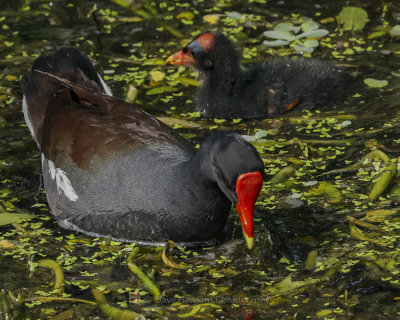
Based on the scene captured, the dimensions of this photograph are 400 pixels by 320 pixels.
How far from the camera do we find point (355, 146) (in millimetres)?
5848

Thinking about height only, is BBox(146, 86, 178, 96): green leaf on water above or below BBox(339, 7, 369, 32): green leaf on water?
below

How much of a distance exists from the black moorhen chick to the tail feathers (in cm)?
81

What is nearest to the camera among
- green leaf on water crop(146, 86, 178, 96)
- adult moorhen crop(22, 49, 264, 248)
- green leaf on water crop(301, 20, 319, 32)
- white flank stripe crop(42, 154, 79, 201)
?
adult moorhen crop(22, 49, 264, 248)

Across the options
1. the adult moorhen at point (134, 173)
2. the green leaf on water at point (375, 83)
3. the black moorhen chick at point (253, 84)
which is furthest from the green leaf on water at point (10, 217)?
the green leaf on water at point (375, 83)

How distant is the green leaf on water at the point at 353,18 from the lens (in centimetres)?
719

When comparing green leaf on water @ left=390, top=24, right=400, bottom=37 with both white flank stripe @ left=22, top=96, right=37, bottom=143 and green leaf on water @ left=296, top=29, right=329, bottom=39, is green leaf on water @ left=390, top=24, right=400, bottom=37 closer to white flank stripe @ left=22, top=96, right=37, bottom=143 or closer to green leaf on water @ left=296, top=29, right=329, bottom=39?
green leaf on water @ left=296, top=29, right=329, bottom=39

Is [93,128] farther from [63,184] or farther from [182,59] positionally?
[182,59]

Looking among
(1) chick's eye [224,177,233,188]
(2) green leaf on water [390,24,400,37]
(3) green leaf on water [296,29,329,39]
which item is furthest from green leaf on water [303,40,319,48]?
(1) chick's eye [224,177,233,188]

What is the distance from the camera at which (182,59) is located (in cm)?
642

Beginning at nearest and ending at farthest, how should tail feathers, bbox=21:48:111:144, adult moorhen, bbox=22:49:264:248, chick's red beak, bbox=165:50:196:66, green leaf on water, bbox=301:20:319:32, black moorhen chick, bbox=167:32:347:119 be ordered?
adult moorhen, bbox=22:49:264:248 < tail feathers, bbox=21:48:111:144 < black moorhen chick, bbox=167:32:347:119 < chick's red beak, bbox=165:50:196:66 < green leaf on water, bbox=301:20:319:32

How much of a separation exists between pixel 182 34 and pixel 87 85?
1786 millimetres

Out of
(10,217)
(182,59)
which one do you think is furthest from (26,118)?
(182,59)

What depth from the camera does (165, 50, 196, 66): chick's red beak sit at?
20.9 feet

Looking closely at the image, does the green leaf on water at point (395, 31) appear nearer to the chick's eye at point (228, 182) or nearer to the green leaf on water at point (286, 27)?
the green leaf on water at point (286, 27)
